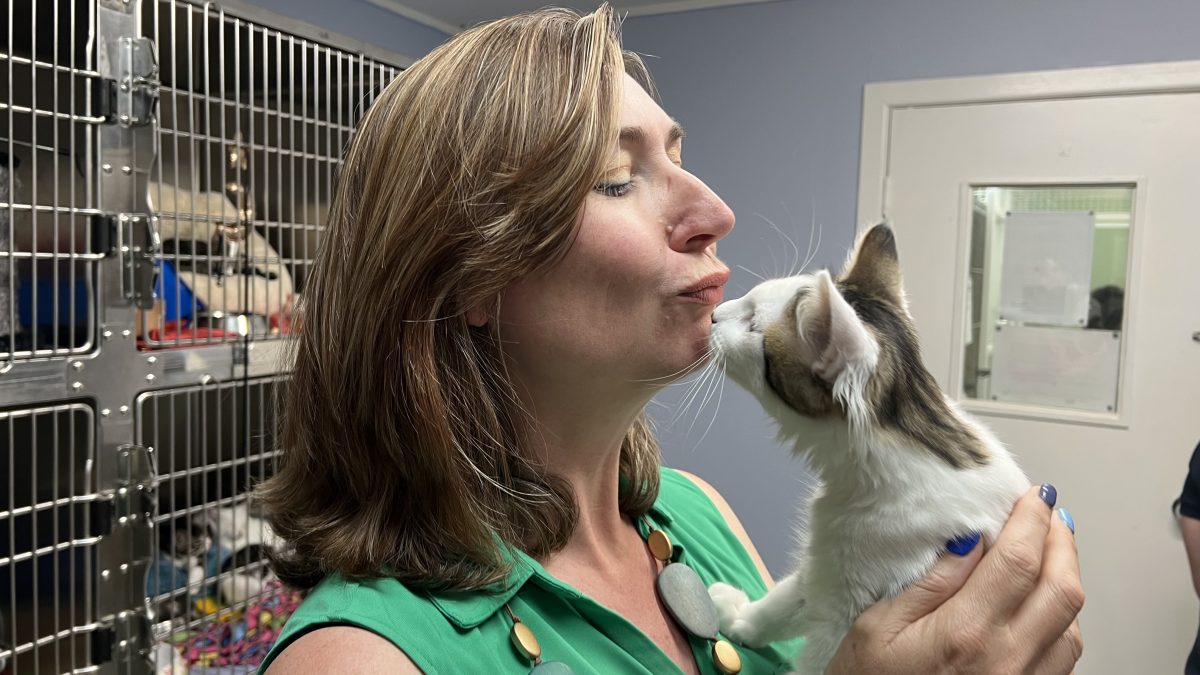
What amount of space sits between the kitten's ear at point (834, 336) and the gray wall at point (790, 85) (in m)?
1.62

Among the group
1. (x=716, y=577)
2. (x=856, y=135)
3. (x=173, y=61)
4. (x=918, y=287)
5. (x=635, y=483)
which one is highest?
(x=856, y=135)

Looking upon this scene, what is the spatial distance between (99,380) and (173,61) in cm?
42

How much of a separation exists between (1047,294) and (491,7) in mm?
1905

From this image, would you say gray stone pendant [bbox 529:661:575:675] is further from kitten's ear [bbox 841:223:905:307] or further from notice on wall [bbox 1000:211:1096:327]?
notice on wall [bbox 1000:211:1096:327]

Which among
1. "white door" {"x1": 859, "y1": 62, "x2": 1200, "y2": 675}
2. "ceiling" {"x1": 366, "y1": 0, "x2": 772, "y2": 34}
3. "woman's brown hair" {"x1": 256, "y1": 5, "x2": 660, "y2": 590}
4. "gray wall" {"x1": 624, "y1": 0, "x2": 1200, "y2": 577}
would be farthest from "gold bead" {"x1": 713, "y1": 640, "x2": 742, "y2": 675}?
"ceiling" {"x1": 366, "y1": 0, "x2": 772, "y2": 34}

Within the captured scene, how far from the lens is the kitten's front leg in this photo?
80cm

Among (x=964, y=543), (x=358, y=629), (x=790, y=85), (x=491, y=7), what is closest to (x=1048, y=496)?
(x=964, y=543)

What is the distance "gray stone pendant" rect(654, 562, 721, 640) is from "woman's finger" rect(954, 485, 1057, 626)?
0.73 ft

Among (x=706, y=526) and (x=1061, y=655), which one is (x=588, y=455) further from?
(x=1061, y=655)

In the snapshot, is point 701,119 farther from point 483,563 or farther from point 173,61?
point 483,563

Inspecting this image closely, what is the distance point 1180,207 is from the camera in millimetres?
2168

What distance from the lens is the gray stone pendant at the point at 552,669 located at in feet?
1.93

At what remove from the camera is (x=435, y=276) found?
0.65 meters

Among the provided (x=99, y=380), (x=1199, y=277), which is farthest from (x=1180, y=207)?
(x=99, y=380)
